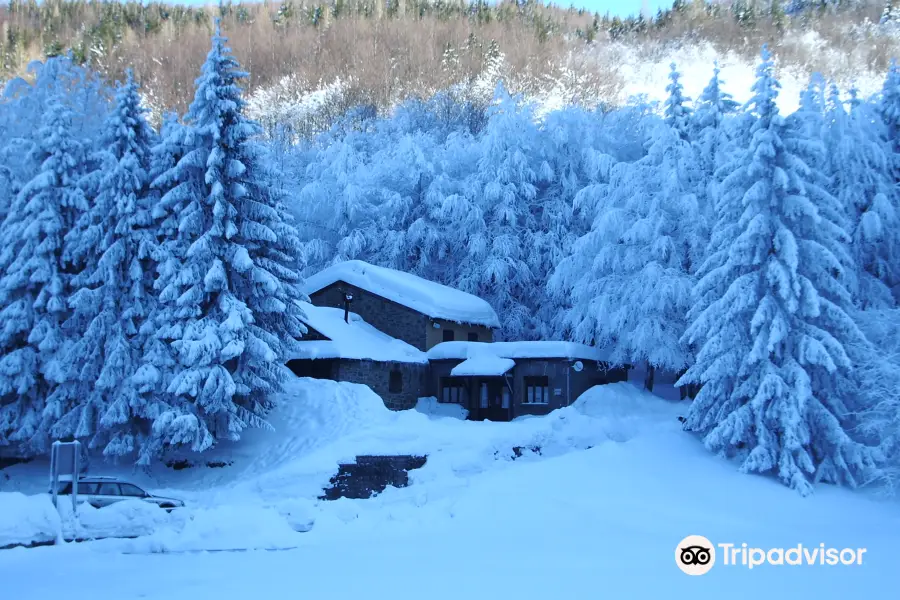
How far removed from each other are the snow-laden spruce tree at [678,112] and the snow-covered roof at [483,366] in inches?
497

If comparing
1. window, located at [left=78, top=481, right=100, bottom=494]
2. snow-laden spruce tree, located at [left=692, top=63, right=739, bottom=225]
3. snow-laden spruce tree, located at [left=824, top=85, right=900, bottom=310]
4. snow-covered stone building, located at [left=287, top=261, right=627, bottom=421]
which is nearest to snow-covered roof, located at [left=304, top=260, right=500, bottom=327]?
snow-covered stone building, located at [left=287, top=261, right=627, bottom=421]

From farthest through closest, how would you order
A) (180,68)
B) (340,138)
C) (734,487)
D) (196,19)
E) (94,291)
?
1. (196,19)
2. (180,68)
3. (340,138)
4. (94,291)
5. (734,487)

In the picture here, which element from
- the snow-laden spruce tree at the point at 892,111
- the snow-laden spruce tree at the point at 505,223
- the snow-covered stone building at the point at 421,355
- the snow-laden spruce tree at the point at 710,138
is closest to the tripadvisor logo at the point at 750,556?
the snow-laden spruce tree at the point at 710,138

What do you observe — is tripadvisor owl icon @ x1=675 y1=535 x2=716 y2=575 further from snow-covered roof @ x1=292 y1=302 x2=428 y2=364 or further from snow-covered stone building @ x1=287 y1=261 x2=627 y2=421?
snow-covered stone building @ x1=287 y1=261 x2=627 y2=421

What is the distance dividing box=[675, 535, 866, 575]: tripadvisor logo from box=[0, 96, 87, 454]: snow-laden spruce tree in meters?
17.6

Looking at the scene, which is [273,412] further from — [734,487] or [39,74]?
[39,74]

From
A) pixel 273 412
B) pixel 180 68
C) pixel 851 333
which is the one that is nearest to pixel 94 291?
pixel 273 412

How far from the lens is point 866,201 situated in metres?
27.1

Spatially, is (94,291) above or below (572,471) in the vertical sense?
above

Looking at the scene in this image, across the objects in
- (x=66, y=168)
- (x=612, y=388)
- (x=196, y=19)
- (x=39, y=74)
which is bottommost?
(x=612, y=388)

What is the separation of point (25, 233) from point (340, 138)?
36965 mm

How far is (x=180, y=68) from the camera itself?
7700 cm

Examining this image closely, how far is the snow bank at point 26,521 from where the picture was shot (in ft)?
42.1

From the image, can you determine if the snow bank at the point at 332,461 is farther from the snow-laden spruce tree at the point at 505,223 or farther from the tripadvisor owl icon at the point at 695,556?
the snow-laden spruce tree at the point at 505,223
